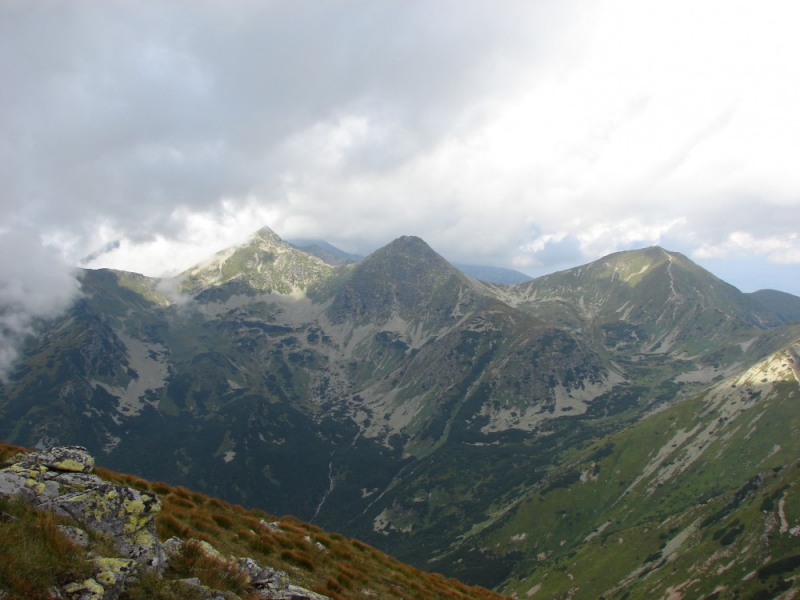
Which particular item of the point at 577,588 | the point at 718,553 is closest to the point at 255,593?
the point at 718,553

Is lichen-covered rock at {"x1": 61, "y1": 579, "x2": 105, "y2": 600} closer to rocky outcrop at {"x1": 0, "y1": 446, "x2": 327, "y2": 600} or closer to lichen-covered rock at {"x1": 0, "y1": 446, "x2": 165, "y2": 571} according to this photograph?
rocky outcrop at {"x1": 0, "y1": 446, "x2": 327, "y2": 600}

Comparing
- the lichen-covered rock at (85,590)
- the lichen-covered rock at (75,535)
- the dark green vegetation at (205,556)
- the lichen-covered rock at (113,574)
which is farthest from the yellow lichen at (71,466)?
the lichen-covered rock at (85,590)

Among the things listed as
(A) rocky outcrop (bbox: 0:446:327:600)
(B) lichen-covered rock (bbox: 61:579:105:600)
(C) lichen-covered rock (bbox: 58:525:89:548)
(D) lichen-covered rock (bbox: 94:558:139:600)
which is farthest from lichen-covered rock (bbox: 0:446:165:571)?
(B) lichen-covered rock (bbox: 61:579:105:600)

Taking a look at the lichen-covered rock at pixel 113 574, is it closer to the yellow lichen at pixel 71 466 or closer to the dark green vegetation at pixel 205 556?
the dark green vegetation at pixel 205 556

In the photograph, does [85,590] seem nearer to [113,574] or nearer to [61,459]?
[113,574]

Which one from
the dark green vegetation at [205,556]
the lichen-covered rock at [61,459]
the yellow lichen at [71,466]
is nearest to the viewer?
the dark green vegetation at [205,556]

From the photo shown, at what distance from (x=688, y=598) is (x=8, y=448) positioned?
16399 centimetres

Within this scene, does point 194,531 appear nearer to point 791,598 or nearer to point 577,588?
point 791,598

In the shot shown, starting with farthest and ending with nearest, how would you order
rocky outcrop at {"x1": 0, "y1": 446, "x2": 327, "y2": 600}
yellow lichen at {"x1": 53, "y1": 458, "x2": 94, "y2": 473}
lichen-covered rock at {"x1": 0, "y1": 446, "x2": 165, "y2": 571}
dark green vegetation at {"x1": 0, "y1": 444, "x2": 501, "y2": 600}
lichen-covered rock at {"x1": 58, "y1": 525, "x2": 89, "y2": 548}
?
yellow lichen at {"x1": 53, "y1": 458, "x2": 94, "y2": 473}
lichen-covered rock at {"x1": 0, "y1": 446, "x2": 165, "y2": 571}
lichen-covered rock at {"x1": 58, "y1": 525, "x2": 89, "y2": 548}
rocky outcrop at {"x1": 0, "y1": 446, "x2": 327, "y2": 600}
dark green vegetation at {"x1": 0, "y1": 444, "x2": 501, "y2": 600}

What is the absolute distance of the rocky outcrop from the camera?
12.0 meters

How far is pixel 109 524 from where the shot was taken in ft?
47.6

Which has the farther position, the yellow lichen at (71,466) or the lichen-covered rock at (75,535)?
the yellow lichen at (71,466)

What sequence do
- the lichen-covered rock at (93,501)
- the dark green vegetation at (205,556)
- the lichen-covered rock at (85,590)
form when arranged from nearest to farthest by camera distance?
the lichen-covered rock at (85,590) → the dark green vegetation at (205,556) → the lichen-covered rock at (93,501)

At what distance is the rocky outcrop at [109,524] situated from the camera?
1202 centimetres
